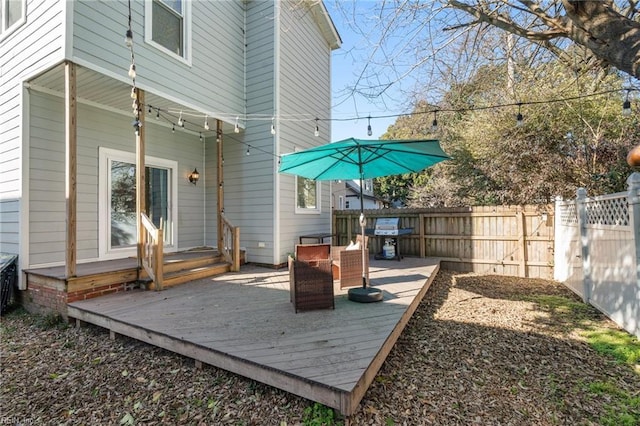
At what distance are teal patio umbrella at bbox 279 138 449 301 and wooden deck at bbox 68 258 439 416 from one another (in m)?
0.75

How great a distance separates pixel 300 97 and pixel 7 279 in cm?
658

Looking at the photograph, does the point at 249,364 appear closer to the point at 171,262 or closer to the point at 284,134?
the point at 171,262

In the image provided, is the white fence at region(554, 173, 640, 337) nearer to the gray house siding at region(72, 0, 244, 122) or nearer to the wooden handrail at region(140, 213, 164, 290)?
the wooden handrail at region(140, 213, 164, 290)

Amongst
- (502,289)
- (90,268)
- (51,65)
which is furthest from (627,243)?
(51,65)

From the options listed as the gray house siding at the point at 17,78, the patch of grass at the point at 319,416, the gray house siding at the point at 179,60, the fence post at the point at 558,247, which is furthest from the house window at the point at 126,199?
the fence post at the point at 558,247

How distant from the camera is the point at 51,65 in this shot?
429 cm

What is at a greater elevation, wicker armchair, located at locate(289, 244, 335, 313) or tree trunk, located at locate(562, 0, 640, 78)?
Result: tree trunk, located at locate(562, 0, 640, 78)

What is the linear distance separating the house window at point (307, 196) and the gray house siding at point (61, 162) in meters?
2.85

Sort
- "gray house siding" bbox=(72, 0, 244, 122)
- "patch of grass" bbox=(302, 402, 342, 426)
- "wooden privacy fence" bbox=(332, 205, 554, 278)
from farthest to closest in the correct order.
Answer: "wooden privacy fence" bbox=(332, 205, 554, 278), "gray house siding" bbox=(72, 0, 244, 122), "patch of grass" bbox=(302, 402, 342, 426)

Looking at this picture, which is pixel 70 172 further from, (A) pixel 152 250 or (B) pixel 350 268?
(B) pixel 350 268

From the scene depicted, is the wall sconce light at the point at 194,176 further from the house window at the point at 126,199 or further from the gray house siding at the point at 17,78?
the gray house siding at the point at 17,78

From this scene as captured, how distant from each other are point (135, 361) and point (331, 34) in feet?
31.1

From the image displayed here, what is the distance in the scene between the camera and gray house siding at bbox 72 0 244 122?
14.5 feet

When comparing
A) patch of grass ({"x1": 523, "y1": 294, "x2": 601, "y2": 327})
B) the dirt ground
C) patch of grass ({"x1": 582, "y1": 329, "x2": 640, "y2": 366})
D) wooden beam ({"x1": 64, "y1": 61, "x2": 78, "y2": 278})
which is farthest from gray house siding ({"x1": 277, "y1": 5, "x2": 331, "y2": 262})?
patch of grass ({"x1": 582, "y1": 329, "x2": 640, "y2": 366})
